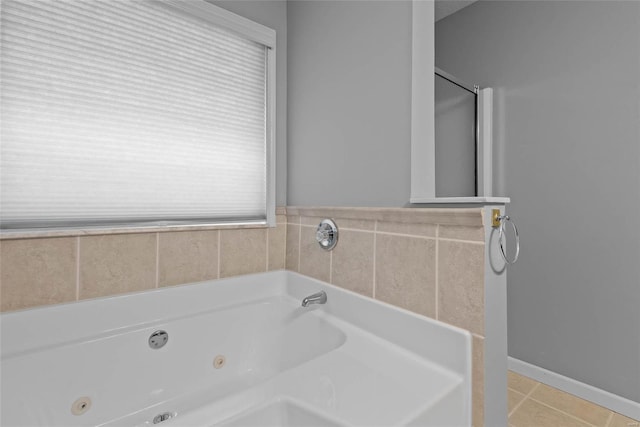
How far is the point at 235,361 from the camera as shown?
1.37m

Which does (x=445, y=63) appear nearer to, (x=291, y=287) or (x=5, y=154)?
(x=291, y=287)

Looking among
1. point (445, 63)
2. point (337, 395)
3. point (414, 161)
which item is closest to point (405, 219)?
point (414, 161)

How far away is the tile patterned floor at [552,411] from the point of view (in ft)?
4.65

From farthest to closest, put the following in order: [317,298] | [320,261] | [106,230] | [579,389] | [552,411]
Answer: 1. [579,389]
2. [552,411]
3. [320,261]
4. [317,298]
5. [106,230]

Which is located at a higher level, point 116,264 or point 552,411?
point 116,264

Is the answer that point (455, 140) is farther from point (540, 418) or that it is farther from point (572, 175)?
point (540, 418)

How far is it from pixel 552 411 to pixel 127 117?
2278mm

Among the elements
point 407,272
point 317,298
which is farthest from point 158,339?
point 407,272

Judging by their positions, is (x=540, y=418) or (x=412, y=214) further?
(x=540, y=418)

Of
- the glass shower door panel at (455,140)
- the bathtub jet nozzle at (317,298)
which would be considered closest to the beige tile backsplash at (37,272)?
the bathtub jet nozzle at (317,298)

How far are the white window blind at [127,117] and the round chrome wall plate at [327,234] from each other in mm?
386

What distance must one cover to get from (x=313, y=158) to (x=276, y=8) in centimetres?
83

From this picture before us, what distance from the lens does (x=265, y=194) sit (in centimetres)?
161

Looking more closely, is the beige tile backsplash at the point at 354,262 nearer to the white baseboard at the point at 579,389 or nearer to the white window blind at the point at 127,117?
the white window blind at the point at 127,117
